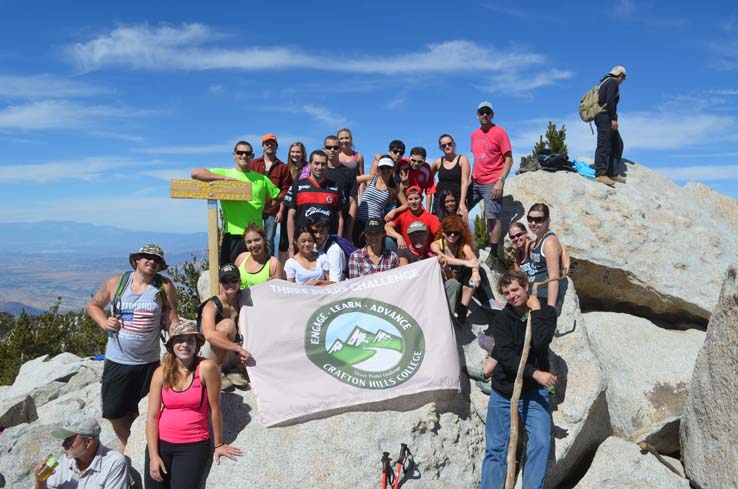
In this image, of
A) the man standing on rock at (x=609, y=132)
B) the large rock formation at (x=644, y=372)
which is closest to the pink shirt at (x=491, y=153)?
Answer: the man standing on rock at (x=609, y=132)

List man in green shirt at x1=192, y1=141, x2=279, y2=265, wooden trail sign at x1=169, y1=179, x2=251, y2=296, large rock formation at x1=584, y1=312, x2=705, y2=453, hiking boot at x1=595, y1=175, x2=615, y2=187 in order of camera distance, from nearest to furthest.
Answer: wooden trail sign at x1=169, y1=179, x2=251, y2=296 → large rock formation at x1=584, y1=312, x2=705, y2=453 → man in green shirt at x1=192, y1=141, x2=279, y2=265 → hiking boot at x1=595, y1=175, x2=615, y2=187

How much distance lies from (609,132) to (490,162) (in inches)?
138

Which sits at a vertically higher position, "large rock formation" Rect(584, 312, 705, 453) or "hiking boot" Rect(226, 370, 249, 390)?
"hiking boot" Rect(226, 370, 249, 390)

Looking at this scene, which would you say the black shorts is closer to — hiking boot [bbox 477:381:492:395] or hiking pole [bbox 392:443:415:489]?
hiking pole [bbox 392:443:415:489]

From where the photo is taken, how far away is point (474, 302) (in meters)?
8.59

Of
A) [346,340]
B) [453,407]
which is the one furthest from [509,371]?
[346,340]

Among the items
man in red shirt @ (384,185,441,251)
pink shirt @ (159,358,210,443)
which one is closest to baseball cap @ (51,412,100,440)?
pink shirt @ (159,358,210,443)

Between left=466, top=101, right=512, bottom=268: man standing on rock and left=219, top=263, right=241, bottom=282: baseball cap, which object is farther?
left=466, top=101, right=512, bottom=268: man standing on rock

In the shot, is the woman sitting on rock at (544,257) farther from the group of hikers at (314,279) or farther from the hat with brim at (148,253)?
the hat with brim at (148,253)

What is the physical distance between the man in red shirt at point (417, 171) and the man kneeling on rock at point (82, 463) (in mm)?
6845

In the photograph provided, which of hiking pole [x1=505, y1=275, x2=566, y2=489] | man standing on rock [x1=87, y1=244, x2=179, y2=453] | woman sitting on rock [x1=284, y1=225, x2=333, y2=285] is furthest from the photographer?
woman sitting on rock [x1=284, y1=225, x2=333, y2=285]

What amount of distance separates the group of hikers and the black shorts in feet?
0.05

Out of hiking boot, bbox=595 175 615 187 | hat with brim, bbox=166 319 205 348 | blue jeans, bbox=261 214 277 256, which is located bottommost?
hat with brim, bbox=166 319 205 348

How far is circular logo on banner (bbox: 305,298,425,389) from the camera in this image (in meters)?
6.54
